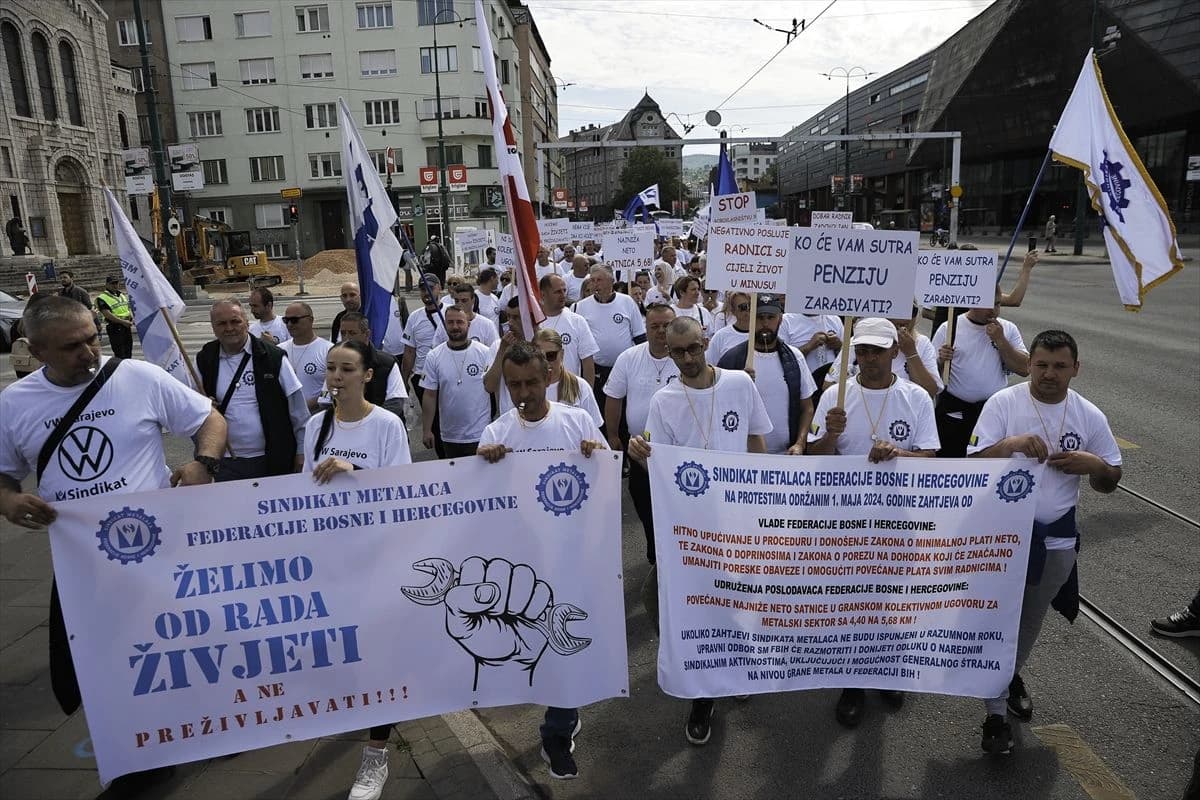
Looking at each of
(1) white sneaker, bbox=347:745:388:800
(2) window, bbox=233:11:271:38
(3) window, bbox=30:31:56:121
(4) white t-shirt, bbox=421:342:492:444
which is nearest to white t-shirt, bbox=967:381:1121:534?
(1) white sneaker, bbox=347:745:388:800

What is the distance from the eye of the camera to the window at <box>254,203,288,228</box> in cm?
5556

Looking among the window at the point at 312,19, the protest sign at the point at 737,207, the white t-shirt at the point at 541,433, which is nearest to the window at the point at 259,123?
the window at the point at 312,19

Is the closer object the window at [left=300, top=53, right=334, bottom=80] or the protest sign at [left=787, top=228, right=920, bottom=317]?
the protest sign at [left=787, top=228, right=920, bottom=317]

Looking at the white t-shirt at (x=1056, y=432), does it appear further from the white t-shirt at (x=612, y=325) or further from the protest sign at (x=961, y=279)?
the white t-shirt at (x=612, y=325)

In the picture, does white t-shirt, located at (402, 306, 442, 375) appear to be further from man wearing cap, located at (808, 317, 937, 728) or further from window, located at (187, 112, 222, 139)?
window, located at (187, 112, 222, 139)

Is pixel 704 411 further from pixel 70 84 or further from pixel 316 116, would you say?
pixel 316 116

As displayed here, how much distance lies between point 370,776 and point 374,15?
59047mm

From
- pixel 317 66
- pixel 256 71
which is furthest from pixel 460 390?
pixel 256 71

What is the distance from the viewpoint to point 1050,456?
3623 mm

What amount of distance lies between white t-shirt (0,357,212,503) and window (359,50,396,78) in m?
56.4

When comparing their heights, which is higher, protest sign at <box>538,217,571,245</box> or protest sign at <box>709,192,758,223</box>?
protest sign at <box>709,192,758,223</box>

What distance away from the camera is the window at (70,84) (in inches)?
1575

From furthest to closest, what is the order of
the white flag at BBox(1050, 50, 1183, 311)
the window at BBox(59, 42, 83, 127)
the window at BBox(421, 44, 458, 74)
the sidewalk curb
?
the window at BBox(421, 44, 458, 74)
the window at BBox(59, 42, 83, 127)
the white flag at BBox(1050, 50, 1183, 311)
the sidewalk curb

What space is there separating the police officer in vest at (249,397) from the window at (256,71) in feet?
188
